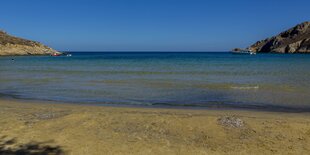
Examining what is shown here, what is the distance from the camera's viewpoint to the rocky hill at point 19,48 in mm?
132875

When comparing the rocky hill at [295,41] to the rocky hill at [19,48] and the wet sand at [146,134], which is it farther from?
the wet sand at [146,134]

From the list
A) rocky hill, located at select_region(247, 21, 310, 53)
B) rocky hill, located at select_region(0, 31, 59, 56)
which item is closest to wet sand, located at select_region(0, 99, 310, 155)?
rocky hill, located at select_region(0, 31, 59, 56)

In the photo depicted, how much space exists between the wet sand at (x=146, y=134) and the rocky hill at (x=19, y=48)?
420ft

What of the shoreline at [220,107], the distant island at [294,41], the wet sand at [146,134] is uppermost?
the distant island at [294,41]

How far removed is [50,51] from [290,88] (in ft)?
490

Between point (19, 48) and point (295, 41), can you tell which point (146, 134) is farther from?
point (295, 41)

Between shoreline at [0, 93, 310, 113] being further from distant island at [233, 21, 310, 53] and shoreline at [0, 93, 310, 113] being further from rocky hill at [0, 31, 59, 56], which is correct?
distant island at [233, 21, 310, 53]

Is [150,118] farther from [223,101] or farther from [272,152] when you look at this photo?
[223,101]

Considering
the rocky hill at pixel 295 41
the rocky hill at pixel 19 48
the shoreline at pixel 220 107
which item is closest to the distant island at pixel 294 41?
the rocky hill at pixel 295 41

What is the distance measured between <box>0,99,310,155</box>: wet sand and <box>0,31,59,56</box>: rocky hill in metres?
128

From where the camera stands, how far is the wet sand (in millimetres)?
8609

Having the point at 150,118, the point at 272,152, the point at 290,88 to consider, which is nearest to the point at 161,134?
the point at 150,118

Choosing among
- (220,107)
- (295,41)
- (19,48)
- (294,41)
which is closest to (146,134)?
(220,107)

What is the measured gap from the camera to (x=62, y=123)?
10969mm
